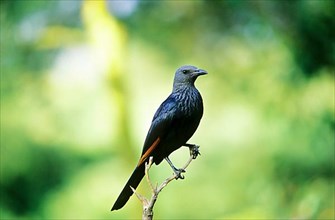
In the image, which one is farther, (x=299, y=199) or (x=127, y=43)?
(x=127, y=43)

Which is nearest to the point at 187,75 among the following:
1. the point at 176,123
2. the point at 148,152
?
the point at 176,123

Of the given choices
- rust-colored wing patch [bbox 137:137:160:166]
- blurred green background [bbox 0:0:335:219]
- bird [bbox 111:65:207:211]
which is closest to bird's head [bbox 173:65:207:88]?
bird [bbox 111:65:207:211]

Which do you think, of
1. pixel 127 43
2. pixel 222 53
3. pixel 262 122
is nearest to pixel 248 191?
pixel 262 122

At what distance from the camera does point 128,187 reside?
181 cm

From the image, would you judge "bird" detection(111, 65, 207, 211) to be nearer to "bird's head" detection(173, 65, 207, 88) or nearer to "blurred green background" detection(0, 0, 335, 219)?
"bird's head" detection(173, 65, 207, 88)

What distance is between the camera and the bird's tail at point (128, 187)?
1795mm

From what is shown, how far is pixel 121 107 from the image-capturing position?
548 cm

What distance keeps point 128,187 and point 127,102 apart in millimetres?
3735

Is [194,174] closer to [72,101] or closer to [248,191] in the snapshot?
[248,191]

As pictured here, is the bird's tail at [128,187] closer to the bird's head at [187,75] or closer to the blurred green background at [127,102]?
the bird's head at [187,75]

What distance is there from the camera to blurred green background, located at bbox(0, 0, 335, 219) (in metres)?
5.48

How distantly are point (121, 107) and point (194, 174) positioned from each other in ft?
3.75

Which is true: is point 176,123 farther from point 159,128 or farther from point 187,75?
point 187,75

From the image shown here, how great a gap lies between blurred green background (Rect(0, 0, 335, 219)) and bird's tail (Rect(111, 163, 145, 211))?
11.0 feet
